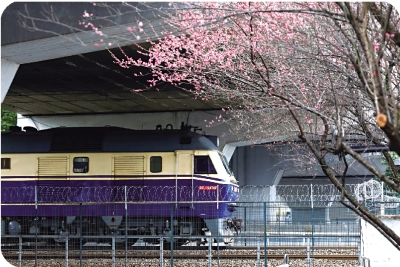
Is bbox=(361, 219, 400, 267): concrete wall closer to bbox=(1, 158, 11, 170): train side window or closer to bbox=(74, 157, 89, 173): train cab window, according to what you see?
bbox=(74, 157, 89, 173): train cab window

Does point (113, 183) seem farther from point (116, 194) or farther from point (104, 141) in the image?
point (104, 141)

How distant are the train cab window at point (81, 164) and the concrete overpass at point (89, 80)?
2.57 m

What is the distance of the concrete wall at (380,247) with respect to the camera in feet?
44.3

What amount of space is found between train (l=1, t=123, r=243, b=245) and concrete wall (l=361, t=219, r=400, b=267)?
5.63 metres

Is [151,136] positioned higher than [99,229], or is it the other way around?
[151,136]

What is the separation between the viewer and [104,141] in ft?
66.1

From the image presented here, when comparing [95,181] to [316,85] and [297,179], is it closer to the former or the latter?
[316,85]

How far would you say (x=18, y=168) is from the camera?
2038 cm

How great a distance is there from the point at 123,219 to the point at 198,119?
34.4 ft

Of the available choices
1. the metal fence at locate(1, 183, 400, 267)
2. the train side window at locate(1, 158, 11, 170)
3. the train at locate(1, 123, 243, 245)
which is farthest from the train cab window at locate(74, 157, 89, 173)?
the train side window at locate(1, 158, 11, 170)

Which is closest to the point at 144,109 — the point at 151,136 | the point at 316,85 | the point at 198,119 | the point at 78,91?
the point at 198,119

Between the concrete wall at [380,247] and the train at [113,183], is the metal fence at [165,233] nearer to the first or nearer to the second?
the train at [113,183]

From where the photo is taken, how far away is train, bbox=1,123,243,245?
19.2 m

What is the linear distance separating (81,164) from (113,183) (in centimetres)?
117
